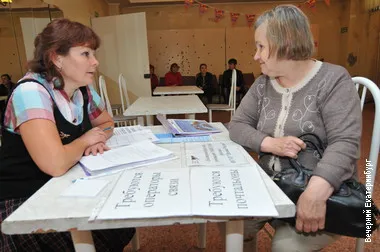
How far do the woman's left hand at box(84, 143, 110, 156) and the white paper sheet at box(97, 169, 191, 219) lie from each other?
217mm

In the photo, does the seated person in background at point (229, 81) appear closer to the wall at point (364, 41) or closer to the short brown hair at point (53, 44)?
the wall at point (364, 41)

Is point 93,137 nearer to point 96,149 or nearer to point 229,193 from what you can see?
point 96,149

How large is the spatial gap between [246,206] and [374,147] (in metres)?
0.60

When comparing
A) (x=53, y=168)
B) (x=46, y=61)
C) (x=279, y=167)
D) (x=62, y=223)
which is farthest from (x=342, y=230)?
(x=46, y=61)

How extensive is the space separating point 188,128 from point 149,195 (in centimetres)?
59

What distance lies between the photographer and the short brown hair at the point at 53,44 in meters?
0.93

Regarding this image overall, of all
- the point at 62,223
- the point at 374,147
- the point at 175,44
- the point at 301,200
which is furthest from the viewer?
the point at 175,44

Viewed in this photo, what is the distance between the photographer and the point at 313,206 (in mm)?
669

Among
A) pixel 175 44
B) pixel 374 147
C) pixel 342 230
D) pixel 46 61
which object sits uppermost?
pixel 175 44

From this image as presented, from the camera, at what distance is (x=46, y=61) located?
938 mm

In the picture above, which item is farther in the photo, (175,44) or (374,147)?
(175,44)

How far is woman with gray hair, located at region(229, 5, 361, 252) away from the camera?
2.30ft

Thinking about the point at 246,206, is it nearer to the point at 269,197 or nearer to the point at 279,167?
the point at 269,197

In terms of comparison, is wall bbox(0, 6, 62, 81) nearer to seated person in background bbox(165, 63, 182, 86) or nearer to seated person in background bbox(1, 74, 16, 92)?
seated person in background bbox(1, 74, 16, 92)
